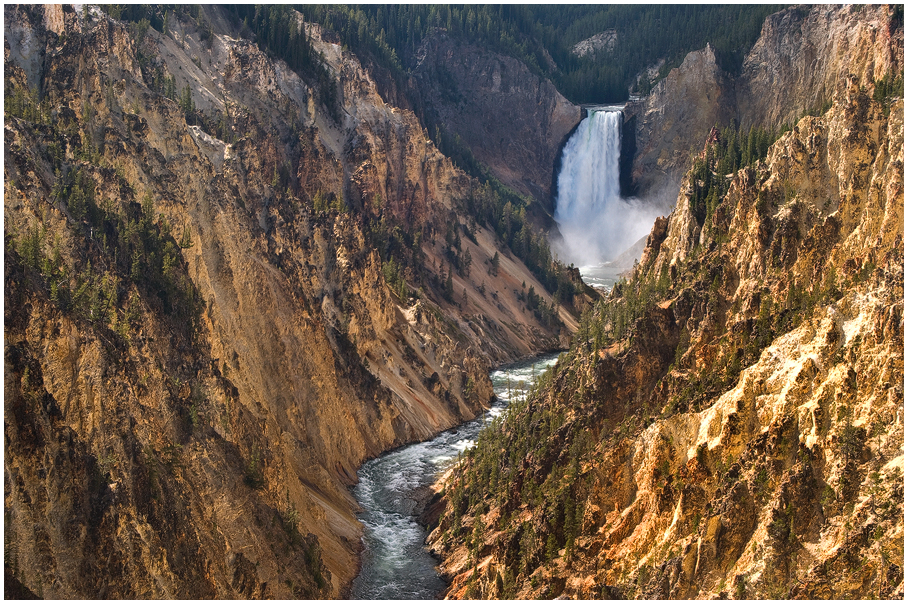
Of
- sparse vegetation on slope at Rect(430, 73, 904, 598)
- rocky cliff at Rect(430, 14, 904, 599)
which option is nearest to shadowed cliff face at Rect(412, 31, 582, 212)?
sparse vegetation on slope at Rect(430, 73, 904, 598)

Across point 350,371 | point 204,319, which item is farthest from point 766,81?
point 204,319

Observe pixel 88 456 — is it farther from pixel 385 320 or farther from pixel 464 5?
pixel 464 5

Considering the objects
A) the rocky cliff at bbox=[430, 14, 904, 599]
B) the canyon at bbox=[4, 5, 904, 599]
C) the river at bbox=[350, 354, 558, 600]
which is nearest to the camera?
the rocky cliff at bbox=[430, 14, 904, 599]

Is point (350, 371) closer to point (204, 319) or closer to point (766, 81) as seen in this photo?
point (204, 319)

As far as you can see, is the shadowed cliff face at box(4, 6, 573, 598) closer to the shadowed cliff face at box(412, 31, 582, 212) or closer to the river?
the river

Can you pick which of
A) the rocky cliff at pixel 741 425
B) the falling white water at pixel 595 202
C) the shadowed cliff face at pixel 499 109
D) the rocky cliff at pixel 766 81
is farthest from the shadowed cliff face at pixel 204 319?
the shadowed cliff face at pixel 499 109

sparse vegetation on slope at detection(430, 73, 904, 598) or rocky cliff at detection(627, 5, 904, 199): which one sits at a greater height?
rocky cliff at detection(627, 5, 904, 199)
